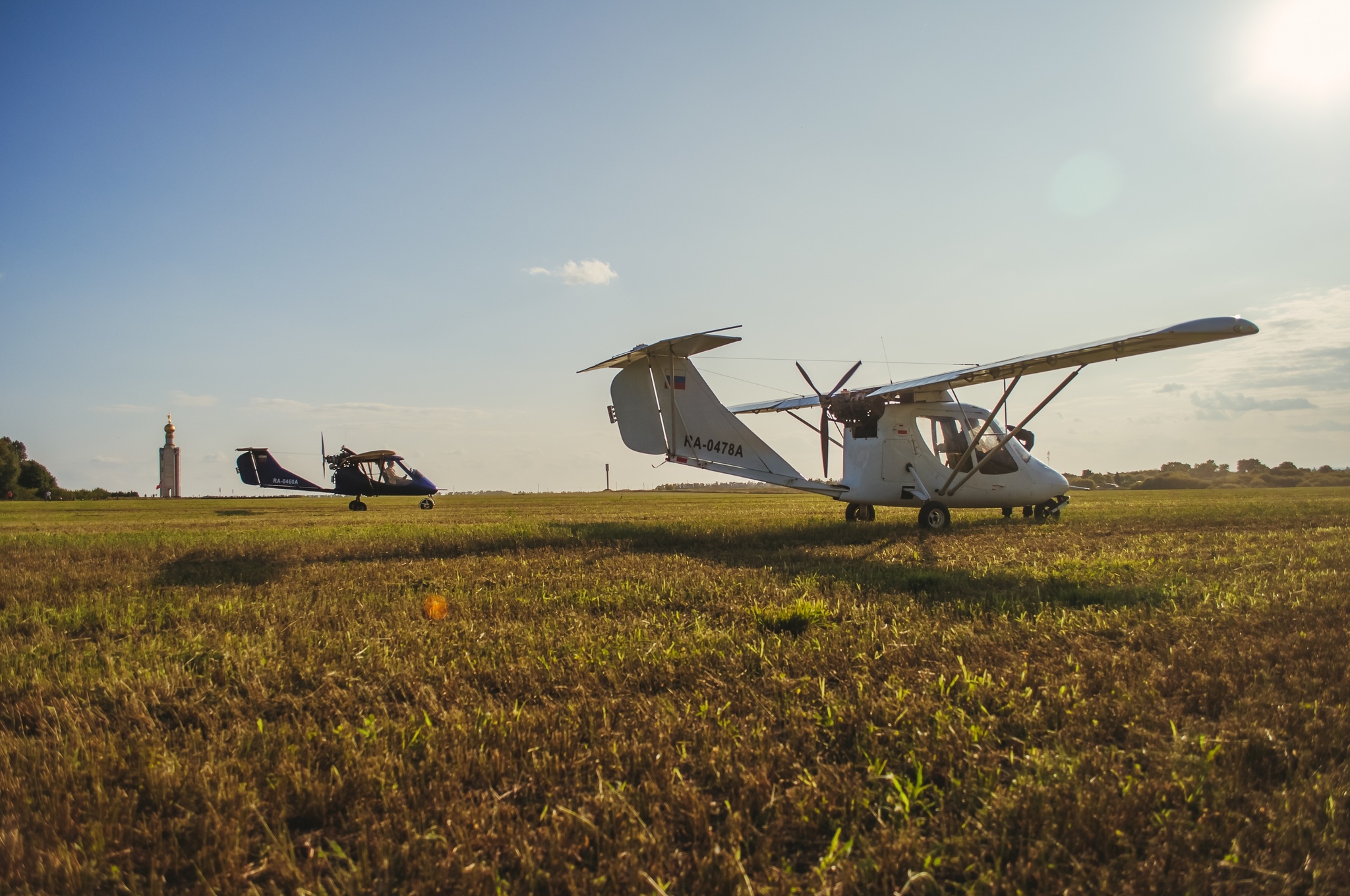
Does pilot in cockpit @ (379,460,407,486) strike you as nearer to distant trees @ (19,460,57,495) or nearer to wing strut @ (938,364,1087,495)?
wing strut @ (938,364,1087,495)

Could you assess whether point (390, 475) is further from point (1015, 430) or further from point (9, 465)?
point (9, 465)

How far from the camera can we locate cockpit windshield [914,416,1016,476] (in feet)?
49.9

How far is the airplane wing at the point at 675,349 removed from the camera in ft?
43.8

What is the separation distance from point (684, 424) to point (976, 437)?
6105mm

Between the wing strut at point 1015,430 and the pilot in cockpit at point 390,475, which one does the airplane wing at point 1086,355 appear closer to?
the wing strut at point 1015,430

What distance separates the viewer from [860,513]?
16.5 meters

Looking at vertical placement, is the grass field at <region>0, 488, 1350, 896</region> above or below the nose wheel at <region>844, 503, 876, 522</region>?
below

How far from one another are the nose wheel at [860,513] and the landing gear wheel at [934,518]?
6.11 feet

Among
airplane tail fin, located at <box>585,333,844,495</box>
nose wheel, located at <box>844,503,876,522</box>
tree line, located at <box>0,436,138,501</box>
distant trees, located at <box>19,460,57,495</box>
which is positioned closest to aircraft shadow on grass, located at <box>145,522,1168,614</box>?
nose wheel, located at <box>844,503,876,522</box>

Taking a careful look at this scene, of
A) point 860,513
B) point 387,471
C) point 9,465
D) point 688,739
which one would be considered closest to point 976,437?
point 860,513

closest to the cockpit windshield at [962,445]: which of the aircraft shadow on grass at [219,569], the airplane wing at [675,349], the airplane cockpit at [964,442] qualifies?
the airplane cockpit at [964,442]

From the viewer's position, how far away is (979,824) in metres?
2.25

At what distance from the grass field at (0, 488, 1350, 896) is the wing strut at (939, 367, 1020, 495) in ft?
22.6

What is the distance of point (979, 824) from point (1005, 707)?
3.80 feet
